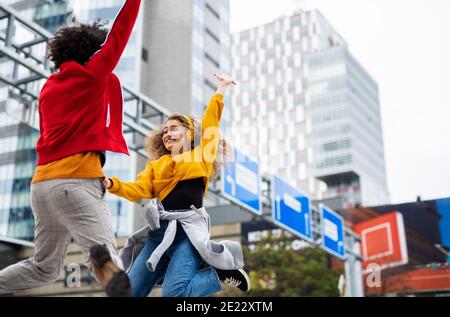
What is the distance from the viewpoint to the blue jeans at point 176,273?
2.84 meters

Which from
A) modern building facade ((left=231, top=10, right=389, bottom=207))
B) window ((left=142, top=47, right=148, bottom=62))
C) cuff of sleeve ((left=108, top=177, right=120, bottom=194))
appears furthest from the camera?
modern building facade ((left=231, top=10, right=389, bottom=207))

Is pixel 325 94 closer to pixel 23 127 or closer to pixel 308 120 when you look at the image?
pixel 308 120

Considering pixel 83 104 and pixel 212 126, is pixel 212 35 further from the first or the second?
pixel 83 104

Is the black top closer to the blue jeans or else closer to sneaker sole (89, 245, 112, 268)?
the blue jeans

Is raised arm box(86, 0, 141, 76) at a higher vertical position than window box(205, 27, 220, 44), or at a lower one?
lower

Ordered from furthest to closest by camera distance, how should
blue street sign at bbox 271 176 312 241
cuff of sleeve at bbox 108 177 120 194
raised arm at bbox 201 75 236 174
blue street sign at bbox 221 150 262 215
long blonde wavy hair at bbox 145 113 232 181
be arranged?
blue street sign at bbox 271 176 312 241
blue street sign at bbox 221 150 262 215
long blonde wavy hair at bbox 145 113 232 181
raised arm at bbox 201 75 236 174
cuff of sleeve at bbox 108 177 120 194

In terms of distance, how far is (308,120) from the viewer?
66.8 metres

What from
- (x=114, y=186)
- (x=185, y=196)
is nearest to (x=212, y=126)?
(x=185, y=196)

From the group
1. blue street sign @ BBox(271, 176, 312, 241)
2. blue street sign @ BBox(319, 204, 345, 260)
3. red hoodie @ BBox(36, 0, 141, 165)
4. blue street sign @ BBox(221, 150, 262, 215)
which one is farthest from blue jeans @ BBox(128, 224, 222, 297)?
blue street sign @ BBox(319, 204, 345, 260)

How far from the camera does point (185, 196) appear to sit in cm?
317

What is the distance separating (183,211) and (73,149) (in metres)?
0.73

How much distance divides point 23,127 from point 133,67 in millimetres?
11134

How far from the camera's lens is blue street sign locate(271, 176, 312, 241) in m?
11.1

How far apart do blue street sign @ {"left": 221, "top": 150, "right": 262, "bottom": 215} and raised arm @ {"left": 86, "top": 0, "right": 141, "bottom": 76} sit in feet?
21.6
